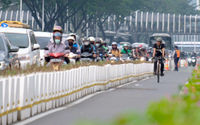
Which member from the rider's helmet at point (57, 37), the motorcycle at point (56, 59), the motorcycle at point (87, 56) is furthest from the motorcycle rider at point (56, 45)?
the motorcycle at point (87, 56)

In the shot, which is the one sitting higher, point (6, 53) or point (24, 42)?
point (24, 42)

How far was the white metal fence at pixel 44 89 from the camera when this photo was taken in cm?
1083

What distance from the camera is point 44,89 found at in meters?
13.7

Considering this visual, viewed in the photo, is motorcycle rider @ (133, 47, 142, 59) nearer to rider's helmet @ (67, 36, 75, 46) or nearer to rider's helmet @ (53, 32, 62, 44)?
rider's helmet @ (67, 36, 75, 46)

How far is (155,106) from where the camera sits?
4449 mm

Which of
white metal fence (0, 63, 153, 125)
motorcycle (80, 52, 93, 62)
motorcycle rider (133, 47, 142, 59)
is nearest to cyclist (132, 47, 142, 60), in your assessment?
motorcycle rider (133, 47, 142, 59)

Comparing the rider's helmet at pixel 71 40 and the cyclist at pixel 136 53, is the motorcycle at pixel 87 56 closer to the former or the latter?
the rider's helmet at pixel 71 40

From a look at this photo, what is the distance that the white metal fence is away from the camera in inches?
426

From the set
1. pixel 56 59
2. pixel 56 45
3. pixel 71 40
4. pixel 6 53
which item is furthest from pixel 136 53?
pixel 6 53

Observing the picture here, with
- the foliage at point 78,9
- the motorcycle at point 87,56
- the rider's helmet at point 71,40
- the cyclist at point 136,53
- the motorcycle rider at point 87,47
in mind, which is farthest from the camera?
the foliage at point 78,9

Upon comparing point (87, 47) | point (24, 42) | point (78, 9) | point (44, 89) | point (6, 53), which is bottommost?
point (44, 89)

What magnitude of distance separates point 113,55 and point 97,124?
109 feet

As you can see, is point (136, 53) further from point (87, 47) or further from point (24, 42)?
point (24, 42)

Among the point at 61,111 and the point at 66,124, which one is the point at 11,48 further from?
the point at 66,124
